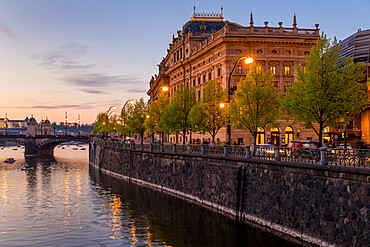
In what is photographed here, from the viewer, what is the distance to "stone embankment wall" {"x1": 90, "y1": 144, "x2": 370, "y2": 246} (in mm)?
19469

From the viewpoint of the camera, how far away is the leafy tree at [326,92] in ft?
102

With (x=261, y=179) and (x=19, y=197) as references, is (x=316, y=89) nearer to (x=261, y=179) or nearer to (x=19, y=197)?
(x=261, y=179)

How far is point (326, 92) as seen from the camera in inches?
1239

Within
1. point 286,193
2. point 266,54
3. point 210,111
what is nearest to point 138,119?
point 266,54

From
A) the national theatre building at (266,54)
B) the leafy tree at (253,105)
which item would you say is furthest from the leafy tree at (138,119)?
the leafy tree at (253,105)

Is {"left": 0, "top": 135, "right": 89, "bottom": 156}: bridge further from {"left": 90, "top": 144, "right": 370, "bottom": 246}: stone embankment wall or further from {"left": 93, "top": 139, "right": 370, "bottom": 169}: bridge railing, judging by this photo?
{"left": 93, "top": 139, "right": 370, "bottom": 169}: bridge railing

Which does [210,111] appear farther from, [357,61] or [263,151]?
[357,61]

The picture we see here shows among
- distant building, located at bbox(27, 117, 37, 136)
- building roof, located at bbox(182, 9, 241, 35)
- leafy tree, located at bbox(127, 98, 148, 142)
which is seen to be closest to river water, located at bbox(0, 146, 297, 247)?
leafy tree, located at bbox(127, 98, 148, 142)

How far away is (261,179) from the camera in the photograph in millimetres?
27531

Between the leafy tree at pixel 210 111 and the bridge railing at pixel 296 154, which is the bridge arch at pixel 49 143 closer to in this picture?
the leafy tree at pixel 210 111

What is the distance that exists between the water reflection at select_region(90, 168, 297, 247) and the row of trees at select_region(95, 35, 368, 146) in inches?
412

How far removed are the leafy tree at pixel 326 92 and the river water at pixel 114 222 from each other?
10.8 meters

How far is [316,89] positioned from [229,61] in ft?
108

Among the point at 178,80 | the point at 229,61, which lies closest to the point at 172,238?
the point at 229,61
